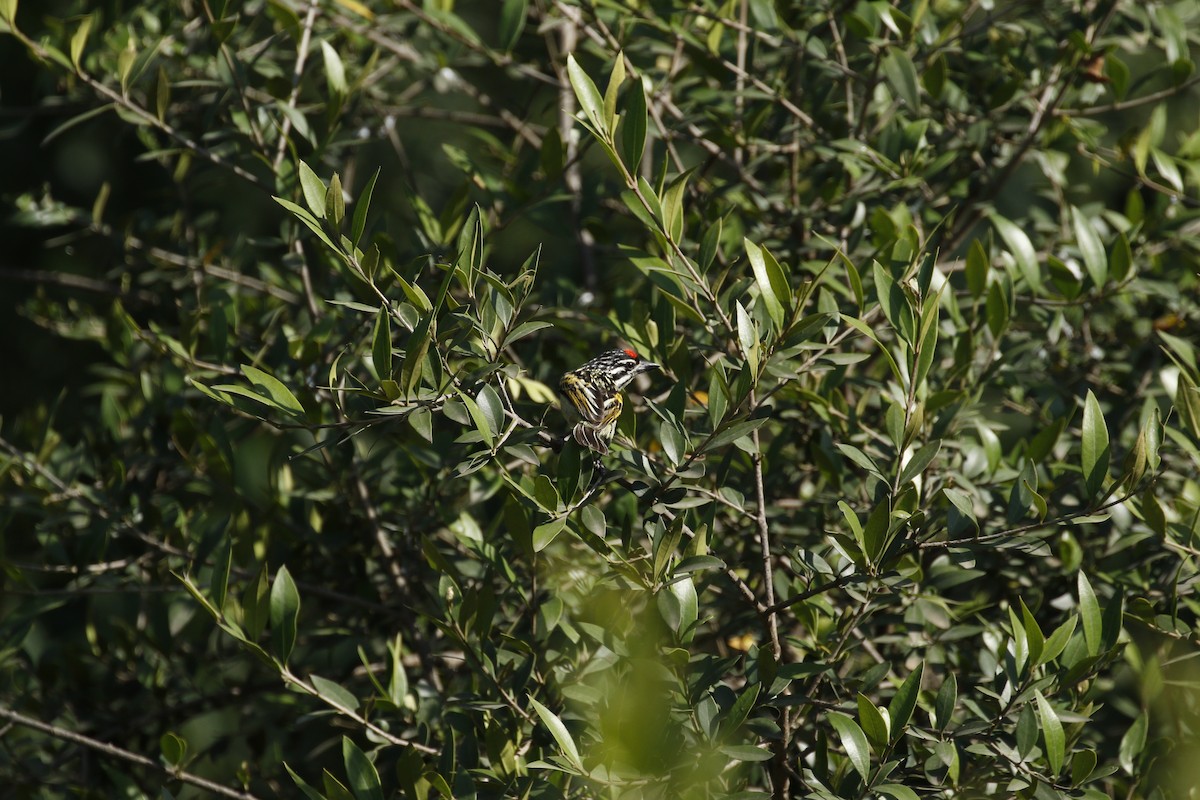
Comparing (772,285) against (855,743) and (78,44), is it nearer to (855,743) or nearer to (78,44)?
(855,743)

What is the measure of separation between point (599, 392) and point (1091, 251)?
2.99 feet

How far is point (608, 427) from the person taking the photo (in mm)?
1650

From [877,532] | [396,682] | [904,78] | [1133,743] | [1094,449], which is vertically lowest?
[396,682]

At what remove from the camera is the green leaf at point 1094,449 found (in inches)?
53.4

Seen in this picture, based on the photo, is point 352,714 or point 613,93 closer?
point 613,93

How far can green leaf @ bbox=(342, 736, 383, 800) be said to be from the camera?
1417 mm

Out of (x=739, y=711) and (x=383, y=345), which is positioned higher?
(x=383, y=345)

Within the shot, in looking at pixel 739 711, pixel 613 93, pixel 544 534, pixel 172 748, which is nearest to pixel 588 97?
pixel 613 93

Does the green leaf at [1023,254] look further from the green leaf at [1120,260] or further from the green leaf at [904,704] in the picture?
the green leaf at [904,704]

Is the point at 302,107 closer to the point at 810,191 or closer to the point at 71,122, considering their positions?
the point at 71,122

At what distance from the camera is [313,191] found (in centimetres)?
136

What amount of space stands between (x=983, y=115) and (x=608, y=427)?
1.18 meters

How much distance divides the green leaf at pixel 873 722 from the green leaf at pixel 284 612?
0.78m

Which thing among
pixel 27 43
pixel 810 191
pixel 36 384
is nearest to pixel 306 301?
pixel 27 43
